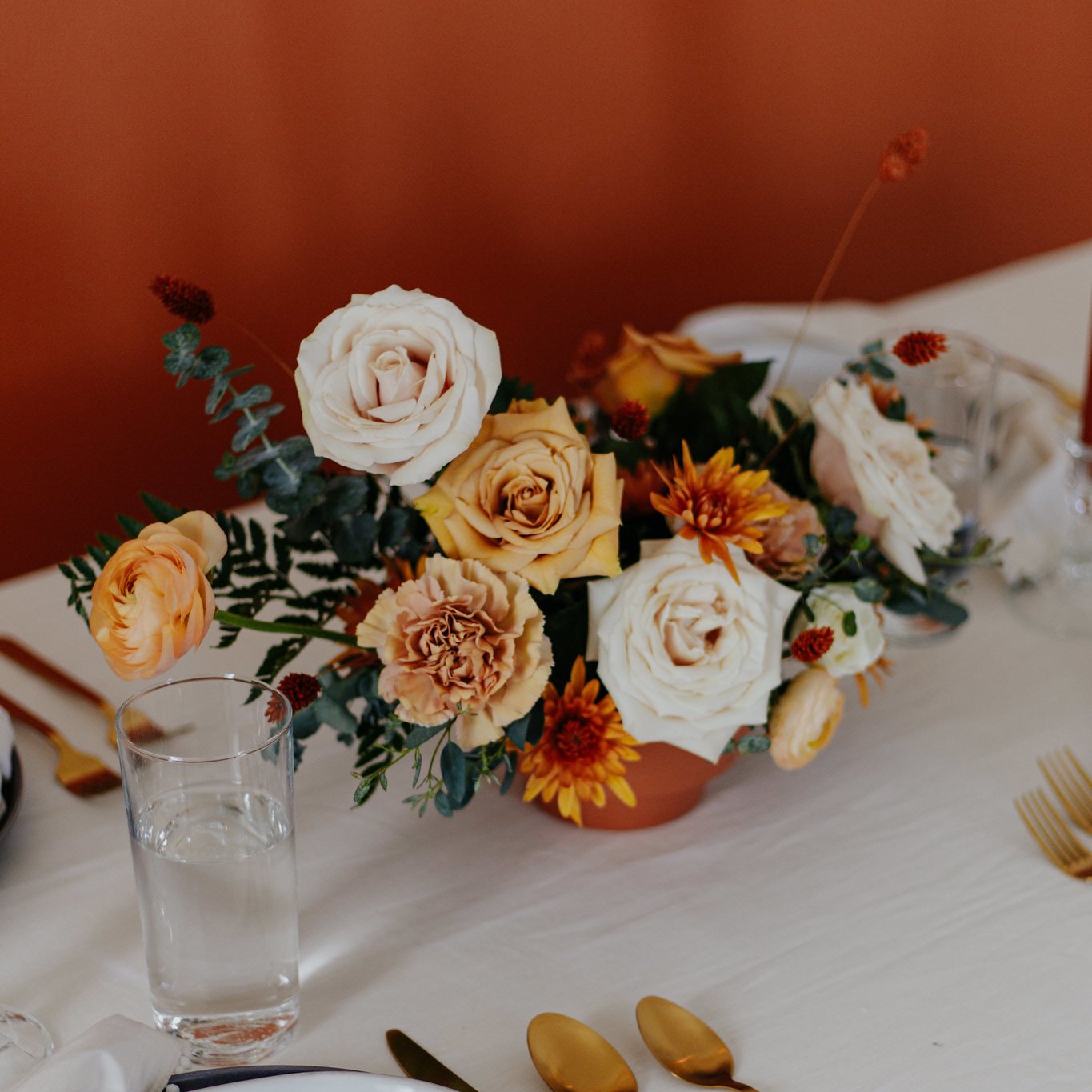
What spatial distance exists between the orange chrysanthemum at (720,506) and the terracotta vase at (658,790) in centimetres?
14

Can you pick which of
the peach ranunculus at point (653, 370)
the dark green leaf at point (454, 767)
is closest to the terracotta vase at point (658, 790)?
the dark green leaf at point (454, 767)

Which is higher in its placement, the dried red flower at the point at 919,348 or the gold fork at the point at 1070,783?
the dried red flower at the point at 919,348

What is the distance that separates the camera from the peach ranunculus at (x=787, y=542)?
2.42ft

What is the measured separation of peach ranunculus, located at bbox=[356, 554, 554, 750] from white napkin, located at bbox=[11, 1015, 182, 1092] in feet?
0.60

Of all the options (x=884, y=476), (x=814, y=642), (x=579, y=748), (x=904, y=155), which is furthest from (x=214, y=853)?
(x=904, y=155)

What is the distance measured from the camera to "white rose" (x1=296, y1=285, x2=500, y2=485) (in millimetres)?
604

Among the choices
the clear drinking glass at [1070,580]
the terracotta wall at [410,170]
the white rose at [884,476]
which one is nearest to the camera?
the white rose at [884,476]

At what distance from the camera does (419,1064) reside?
64cm

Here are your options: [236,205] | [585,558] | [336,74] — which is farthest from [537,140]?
[585,558]

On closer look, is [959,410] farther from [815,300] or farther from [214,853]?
[214,853]

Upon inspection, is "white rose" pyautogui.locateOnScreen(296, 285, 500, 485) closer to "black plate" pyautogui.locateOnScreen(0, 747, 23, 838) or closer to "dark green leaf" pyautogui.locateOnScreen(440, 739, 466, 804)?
"dark green leaf" pyautogui.locateOnScreen(440, 739, 466, 804)

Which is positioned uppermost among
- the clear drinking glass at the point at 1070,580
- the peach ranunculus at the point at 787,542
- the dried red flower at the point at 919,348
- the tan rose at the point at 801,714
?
the dried red flower at the point at 919,348

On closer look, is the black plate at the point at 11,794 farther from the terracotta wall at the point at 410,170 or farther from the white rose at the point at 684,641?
the terracotta wall at the point at 410,170

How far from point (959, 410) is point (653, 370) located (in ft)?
0.86
